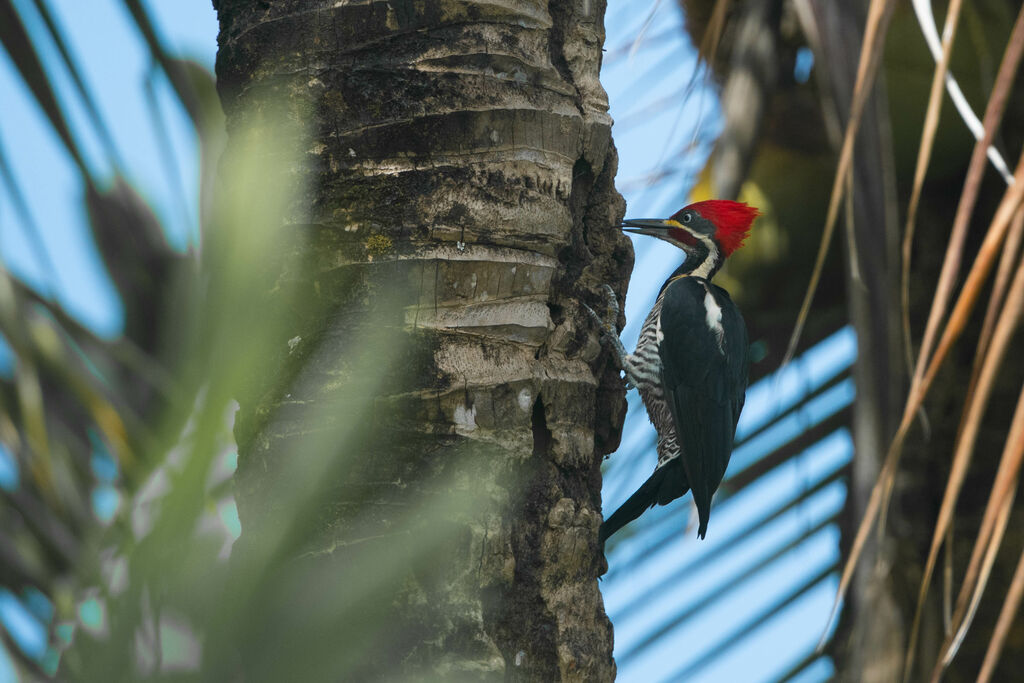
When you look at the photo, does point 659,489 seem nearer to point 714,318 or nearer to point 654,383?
point 654,383

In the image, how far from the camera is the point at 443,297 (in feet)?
4.06

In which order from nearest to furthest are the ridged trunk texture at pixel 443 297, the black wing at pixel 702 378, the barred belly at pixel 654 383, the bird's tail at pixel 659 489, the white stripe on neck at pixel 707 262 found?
the ridged trunk texture at pixel 443 297 < the bird's tail at pixel 659 489 < the black wing at pixel 702 378 < the barred belly at pixel 654 383 < the white stripe on neck at pixel 707 262

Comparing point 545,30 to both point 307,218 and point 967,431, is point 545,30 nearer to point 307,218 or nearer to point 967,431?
point 307,218

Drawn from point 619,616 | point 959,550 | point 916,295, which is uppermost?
point 916,295

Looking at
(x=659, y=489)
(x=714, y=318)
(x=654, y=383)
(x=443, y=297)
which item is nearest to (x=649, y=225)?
(x=714, y=318)

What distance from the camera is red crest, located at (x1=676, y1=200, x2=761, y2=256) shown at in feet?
8.45

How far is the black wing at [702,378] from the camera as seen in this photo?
2129mm

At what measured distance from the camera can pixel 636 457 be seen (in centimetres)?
226

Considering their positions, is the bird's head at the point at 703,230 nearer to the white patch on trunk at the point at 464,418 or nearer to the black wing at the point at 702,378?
the black wing at the point at 702,378

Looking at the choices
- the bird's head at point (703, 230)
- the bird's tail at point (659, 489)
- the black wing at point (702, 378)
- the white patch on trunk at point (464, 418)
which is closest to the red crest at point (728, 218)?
the bird's head at point (703, 230)

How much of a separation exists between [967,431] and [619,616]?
54.1 inches

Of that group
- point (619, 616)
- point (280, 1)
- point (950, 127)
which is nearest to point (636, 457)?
point (619, 616)

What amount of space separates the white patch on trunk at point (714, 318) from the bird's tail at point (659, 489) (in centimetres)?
31

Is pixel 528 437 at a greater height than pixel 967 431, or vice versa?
pixel 528 437
